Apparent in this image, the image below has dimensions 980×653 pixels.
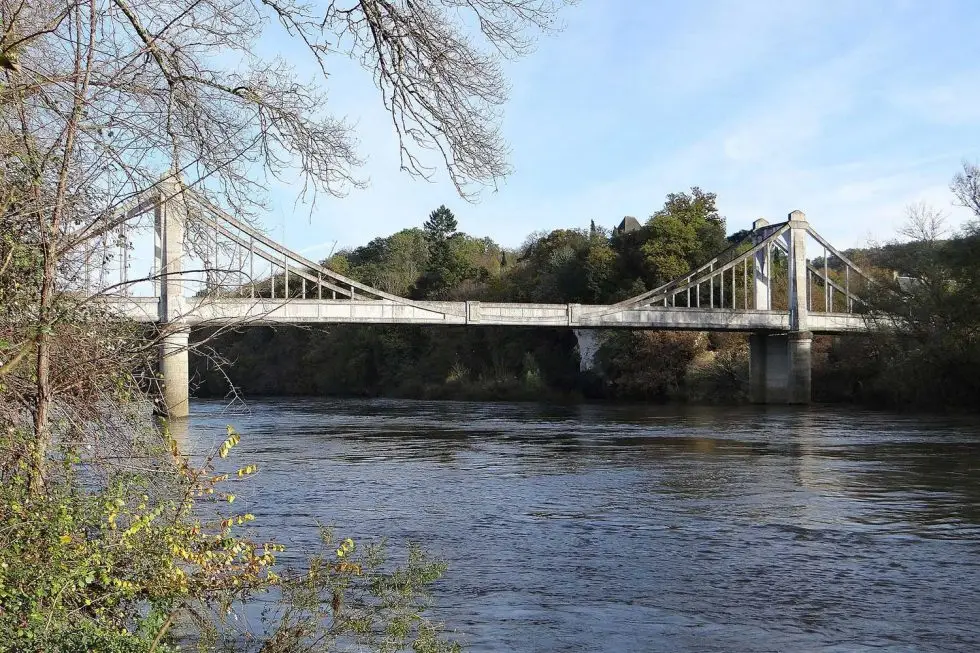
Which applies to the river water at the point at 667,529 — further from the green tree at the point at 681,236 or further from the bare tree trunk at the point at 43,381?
the green tree at the point at 681,236

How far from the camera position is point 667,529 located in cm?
1148

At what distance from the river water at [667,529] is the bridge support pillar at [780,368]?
27.3 m

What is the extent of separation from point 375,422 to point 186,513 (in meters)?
29.6

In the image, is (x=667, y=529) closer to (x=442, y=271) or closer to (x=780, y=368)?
(x=780, y=368)

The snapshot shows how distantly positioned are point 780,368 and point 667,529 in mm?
44382

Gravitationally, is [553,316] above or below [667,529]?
above

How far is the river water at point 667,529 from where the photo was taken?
7215 mm

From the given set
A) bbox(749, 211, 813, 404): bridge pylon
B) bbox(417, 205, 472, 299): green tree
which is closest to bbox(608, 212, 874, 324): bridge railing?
bbox(749, 211, 813, 404): bridge pylon

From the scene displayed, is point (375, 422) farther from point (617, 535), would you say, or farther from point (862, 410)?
point (617, 535)

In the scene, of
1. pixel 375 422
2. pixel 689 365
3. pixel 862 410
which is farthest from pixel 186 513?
pixel 689 365

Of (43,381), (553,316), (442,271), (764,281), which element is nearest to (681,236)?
(764,281)

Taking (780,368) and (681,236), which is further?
(681,236)

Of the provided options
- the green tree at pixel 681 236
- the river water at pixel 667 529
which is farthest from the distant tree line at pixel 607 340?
the river water at pixel 667 529

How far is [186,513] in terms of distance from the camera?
18.4 ft
